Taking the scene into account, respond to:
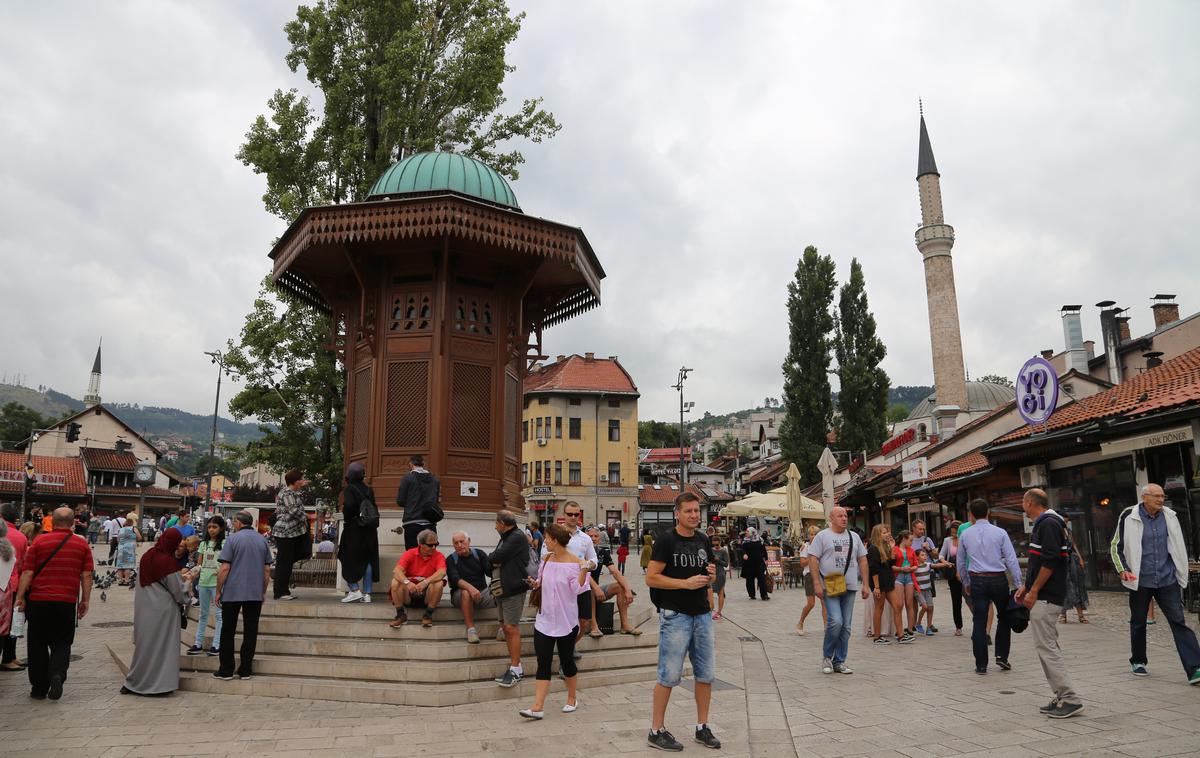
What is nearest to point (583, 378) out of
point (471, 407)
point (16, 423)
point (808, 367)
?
point (808, 367)

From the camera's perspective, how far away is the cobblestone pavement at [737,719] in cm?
536

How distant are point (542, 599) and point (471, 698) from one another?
134 centimetres

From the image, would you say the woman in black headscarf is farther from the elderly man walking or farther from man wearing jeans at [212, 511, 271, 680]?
the elderly man walking

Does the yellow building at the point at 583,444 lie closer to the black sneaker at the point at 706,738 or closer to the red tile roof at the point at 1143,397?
the red tile roof at the point at 1143,397

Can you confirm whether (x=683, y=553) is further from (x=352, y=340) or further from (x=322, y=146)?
(x=322, y=146)

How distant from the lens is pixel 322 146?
15844 millimetres

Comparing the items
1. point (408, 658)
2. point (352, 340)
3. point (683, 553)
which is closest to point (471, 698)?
point (408, 658)

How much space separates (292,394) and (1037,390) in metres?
14.2

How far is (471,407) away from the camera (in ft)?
36.7

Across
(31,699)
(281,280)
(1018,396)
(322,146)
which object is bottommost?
(31,699)

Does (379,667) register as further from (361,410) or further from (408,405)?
(361,410)

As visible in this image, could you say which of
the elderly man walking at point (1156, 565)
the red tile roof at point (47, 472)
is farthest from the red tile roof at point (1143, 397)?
the red tile roof at point (47, 472)

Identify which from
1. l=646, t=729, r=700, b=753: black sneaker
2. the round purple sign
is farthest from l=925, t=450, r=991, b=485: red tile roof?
l=646, t=729, r=700, b=753: black sneaker

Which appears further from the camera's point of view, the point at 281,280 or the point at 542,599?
the point at 281,280
